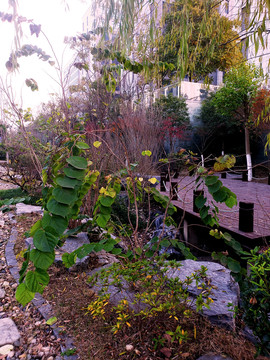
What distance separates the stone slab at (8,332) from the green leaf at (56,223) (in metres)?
1.24

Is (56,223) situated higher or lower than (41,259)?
higher

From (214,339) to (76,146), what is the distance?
4.91 ft

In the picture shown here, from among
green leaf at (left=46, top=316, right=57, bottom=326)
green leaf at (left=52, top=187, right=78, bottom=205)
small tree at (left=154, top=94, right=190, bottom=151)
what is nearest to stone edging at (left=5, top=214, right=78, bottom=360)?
green leaf at (left=46, top=316, right=57, bottom=326)

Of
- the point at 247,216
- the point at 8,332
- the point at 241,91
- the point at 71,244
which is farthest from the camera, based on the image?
the point at 241,91

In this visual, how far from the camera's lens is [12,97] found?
4.53 meters

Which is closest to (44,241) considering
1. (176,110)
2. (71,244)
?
(71,244)

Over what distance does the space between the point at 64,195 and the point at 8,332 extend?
141 centimetres

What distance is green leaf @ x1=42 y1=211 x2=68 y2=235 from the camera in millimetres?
1339

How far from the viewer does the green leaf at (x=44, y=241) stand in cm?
125

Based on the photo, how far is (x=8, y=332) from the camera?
2.09m

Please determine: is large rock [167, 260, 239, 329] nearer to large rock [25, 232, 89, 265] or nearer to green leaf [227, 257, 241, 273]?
green leaf [227, 257, 241, 273]

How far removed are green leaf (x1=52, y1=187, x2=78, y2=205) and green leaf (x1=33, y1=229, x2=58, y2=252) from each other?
0.17m

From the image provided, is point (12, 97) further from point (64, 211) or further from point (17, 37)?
point (64, 211)

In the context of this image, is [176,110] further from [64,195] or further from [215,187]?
[64,195]
